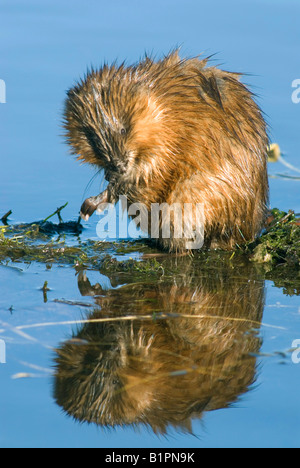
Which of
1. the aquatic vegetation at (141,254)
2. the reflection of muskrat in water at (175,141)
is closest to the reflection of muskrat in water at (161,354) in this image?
the aquatic vegetation at (141,254)

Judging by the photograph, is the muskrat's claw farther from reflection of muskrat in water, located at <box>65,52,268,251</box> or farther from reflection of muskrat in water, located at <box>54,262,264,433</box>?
reflection of muskrat in water, located at <box>54,262,264,433</box>

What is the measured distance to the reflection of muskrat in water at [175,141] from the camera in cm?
494

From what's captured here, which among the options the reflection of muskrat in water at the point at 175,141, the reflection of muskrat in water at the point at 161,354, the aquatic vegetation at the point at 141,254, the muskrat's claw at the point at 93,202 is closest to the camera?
the reflection of muskrat in water at the point at 161,354

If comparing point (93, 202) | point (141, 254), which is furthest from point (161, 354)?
point (93, 202)

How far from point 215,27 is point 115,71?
3.58 metres

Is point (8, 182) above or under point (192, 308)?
above

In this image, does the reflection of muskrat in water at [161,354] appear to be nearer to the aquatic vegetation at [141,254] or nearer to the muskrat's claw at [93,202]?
the aquatic vegetation at [141,254]

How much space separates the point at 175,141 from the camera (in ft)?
16.7

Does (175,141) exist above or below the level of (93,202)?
above

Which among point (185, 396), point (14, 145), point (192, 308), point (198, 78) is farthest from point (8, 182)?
point (185, 396)

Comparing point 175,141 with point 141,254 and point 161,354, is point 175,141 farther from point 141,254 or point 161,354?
point 161,354

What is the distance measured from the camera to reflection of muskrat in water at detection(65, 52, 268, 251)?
4938 mm

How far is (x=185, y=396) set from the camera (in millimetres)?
3418
